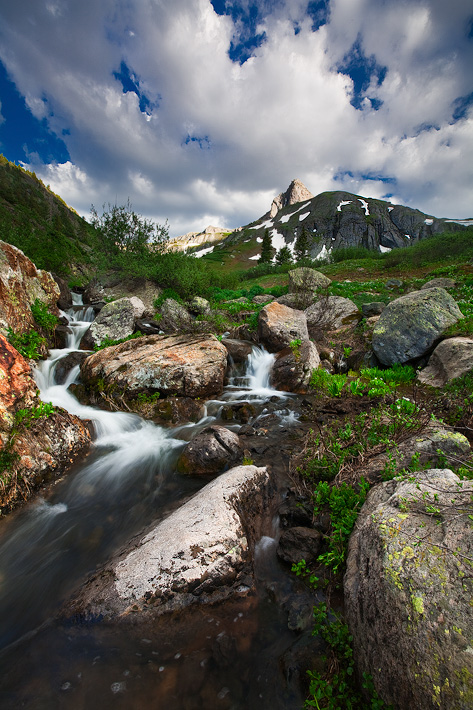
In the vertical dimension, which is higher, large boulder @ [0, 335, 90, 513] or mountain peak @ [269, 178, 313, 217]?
mountain peak @ [269, 178, 313, 217]

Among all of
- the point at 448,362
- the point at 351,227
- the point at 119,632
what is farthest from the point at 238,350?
the point at 351,227

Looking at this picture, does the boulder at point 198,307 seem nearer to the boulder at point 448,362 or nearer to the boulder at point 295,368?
the boulder at point 295,368

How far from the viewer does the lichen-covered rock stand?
9.59 metres

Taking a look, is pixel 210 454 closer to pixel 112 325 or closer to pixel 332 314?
pixel 112 325

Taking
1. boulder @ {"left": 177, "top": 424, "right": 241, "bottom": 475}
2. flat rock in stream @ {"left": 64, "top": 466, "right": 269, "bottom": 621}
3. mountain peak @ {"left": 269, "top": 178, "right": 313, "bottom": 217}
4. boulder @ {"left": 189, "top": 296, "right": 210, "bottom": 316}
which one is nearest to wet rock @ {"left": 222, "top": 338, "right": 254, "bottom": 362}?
boulder @ {"left": 177, "top": 424, "right": 241, "bottom": 475}

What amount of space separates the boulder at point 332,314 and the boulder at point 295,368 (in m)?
4.14

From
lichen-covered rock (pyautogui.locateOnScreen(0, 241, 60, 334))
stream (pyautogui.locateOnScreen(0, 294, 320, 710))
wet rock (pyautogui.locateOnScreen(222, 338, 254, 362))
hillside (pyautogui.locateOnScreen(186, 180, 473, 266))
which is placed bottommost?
stream (pyautogui.locateOnScreen(0, 294, 320, 710))

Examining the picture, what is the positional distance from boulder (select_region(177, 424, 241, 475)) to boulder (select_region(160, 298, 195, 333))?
27.0 feet

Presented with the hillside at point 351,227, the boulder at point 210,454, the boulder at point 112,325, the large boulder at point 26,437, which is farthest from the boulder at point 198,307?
the hillside at point 351,227

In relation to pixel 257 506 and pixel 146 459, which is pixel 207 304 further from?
pixel 257 506

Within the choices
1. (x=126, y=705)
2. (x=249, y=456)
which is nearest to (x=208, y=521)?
(x=126, y=705)

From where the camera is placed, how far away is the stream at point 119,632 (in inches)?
101

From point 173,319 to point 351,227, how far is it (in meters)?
128

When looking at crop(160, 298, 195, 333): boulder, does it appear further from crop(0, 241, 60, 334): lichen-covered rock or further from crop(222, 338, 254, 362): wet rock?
crop(0, 241, 60, 334): lichen-covered rock
